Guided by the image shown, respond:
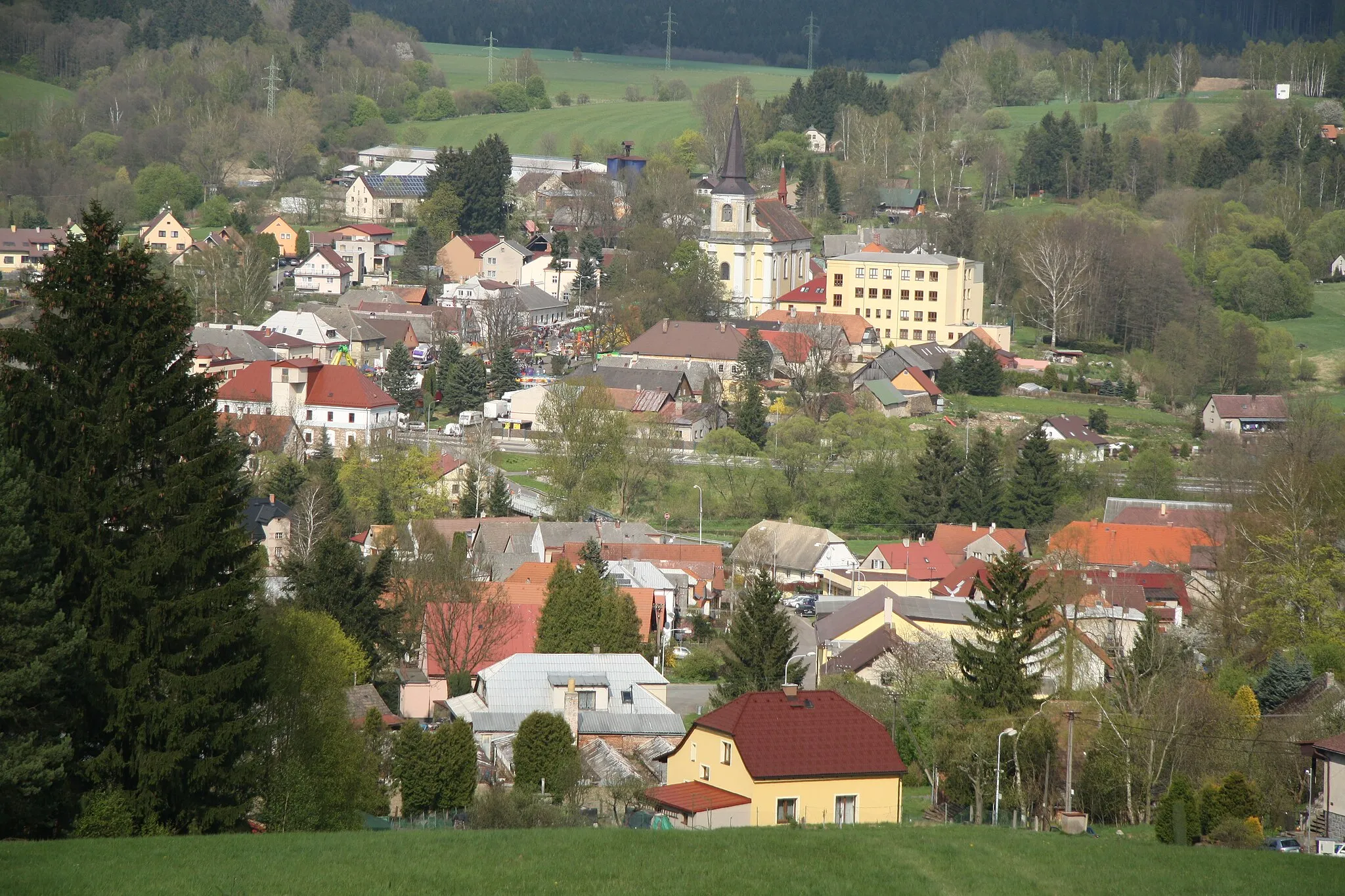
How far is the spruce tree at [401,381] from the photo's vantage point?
5456 centimetres

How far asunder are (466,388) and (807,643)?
24132mm

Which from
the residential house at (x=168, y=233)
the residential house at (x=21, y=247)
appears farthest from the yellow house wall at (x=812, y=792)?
the residential house at (x=168, y=233)

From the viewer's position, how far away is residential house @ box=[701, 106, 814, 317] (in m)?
69.9

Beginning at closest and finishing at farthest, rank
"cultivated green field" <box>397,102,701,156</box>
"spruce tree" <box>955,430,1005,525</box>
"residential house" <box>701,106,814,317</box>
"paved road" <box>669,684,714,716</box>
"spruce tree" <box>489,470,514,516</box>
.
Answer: "paved road" <box>669,684,714,716</box>
"spruce tree" <box>489,470,514,516</box>
"spruce tree" <box>955,430,1005,525</box>
"residential house" <box>701,106,814,317</box>
"cultivated green field" <box>397,102,701,156</box>

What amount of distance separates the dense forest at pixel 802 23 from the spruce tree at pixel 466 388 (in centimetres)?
11511

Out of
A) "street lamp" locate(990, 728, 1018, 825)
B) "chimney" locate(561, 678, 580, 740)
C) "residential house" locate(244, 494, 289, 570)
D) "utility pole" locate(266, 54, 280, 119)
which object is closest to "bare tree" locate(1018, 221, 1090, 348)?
"residential house" locate(244, 494, 289, 570)

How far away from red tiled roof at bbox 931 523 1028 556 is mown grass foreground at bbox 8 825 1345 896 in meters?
27.2

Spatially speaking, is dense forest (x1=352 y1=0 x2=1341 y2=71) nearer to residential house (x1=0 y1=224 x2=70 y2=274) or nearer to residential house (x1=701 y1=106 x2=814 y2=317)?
residential house (x1=701 y1=106 x2=814 y2=317)

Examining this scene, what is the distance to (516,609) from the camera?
102 feet

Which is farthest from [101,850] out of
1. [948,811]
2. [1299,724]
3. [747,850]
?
[1299,724]

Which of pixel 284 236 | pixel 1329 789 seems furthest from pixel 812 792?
pixel 284 236

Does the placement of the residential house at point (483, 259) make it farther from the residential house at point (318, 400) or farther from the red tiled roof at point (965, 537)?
the red tiled roof at point (965, 537)

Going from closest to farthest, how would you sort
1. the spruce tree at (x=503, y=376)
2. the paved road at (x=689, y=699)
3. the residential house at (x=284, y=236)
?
the paved road at (x=689, y=699)
the spruce tree at (x=503, y=376)
the residential house at (x=284, y=236)

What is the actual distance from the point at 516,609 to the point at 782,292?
41.0 meters
